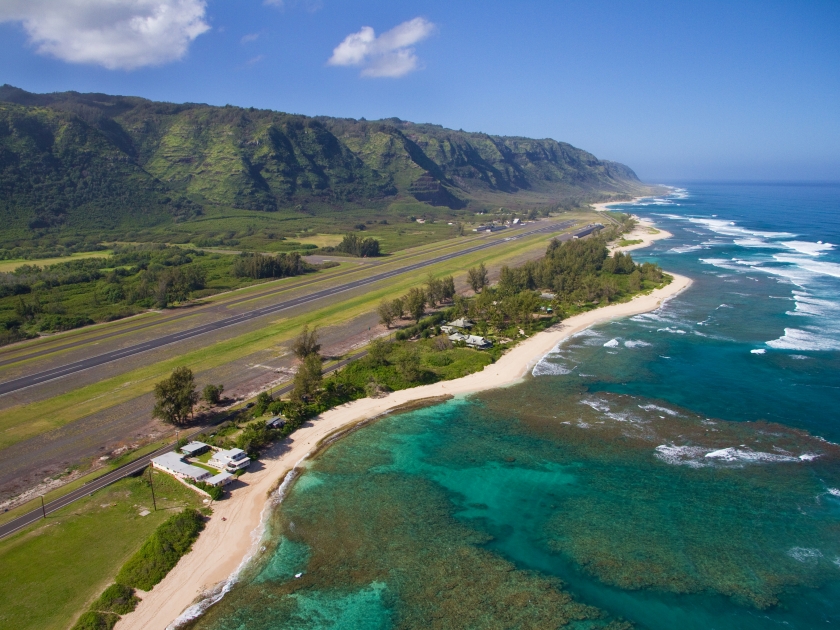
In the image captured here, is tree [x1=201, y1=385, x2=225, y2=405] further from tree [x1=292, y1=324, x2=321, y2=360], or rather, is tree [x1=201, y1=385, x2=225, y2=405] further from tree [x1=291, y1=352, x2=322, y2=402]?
tree [x1=292, y1=324, x2=321, y2=360]

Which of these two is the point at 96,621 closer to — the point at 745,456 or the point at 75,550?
the point at 75,550

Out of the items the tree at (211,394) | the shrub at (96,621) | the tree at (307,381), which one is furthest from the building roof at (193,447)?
the shrub at (96,621)

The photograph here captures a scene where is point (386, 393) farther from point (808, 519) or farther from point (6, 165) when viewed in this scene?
point (6, 165)

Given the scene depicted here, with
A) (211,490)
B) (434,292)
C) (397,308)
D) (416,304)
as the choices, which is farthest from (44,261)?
(211,490)

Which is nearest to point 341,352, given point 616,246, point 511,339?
point 511,339

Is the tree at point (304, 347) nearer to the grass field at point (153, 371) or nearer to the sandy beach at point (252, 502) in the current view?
the grass field at point (153, 371)
